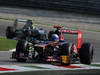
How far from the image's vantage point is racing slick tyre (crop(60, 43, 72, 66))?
12812 mm

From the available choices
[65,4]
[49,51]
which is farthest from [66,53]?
[65,4]

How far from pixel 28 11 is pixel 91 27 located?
20.9 ft

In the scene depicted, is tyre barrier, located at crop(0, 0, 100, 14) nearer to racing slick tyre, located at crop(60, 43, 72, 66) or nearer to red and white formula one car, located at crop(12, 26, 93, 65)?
red and white formula one car, located at crop(12, 26, 93, 65)

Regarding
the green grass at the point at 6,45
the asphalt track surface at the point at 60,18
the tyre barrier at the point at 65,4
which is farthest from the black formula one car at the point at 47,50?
the tyre barrier at the point at 65,4

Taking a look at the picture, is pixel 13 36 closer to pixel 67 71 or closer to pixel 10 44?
pixel 10 44

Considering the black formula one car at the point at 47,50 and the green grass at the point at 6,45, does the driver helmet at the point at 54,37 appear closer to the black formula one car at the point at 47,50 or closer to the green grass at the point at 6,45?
the black formula one car at the point at 47,50

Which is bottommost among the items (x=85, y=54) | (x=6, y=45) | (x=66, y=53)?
(x=6, y=45)

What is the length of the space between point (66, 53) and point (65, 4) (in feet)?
73.7

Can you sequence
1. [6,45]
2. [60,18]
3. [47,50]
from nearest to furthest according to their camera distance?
[47,50] → [6,45] → [60,18]

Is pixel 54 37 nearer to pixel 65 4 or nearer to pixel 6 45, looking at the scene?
pixel 6 45

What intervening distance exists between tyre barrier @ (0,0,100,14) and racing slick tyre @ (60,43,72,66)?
21671 mm

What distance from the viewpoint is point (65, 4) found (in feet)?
116

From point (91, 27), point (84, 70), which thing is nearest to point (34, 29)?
point (84, 70)

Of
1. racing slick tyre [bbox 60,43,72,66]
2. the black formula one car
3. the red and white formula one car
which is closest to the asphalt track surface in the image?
the black formula one car
